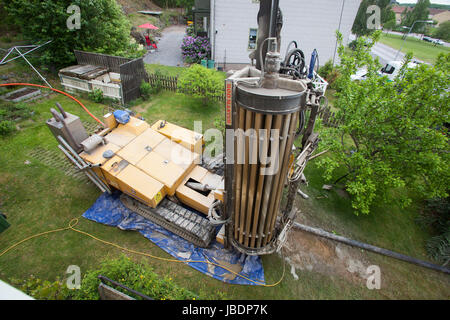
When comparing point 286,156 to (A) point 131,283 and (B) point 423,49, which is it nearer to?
(A) point 131,283

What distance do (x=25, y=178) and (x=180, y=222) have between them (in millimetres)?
6534

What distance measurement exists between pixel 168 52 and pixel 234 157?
21.3m

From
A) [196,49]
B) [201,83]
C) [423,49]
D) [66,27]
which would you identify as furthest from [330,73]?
[423,49]

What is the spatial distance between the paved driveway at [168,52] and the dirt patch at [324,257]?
1753 centimetres

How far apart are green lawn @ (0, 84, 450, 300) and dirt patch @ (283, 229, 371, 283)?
0.19 m

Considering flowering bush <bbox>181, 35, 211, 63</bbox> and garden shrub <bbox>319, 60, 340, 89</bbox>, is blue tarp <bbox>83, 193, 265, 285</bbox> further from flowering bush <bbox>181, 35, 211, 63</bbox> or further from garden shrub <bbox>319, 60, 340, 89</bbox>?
flowering bush <bbox>181, 35, 211, 63</bbox>

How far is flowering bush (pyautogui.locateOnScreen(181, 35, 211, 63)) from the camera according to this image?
62.3 feet

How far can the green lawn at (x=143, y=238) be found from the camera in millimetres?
5770

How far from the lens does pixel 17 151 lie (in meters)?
9.29

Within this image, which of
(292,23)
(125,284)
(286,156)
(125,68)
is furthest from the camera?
(292,23)

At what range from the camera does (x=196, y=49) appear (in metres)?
19.1

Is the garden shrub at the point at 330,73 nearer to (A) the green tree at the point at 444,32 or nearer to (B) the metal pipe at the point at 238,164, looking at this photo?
(B) the metal pipe at the point at 238,164
